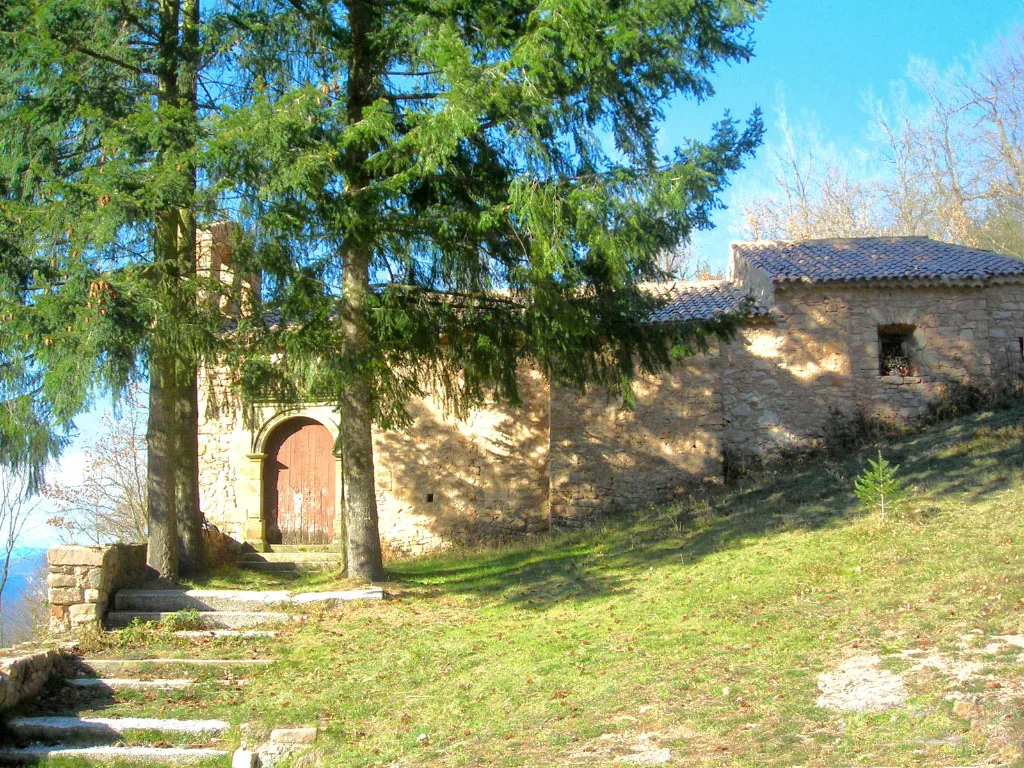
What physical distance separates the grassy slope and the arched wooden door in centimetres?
402

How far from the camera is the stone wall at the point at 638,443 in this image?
13.7 m

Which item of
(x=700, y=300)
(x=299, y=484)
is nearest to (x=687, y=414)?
(x=700, y=300)

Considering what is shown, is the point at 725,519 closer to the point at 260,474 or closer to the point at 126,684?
the point at 126,684

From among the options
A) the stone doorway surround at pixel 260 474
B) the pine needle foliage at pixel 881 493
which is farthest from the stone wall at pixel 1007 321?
the stone doorway surround at pixel 260 474

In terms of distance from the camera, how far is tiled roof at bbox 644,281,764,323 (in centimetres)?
1391

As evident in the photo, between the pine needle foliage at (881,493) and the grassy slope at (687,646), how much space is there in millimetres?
195

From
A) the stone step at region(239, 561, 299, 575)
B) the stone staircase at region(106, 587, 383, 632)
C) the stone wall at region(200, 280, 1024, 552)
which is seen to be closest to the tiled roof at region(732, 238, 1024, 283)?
the stone wall at region(200, 280, 1024, 552)

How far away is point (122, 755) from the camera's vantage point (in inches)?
235

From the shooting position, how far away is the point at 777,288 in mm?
14227

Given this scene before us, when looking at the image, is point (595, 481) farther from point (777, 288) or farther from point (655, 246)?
point (655, 246)

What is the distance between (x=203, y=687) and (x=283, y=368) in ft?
9.77

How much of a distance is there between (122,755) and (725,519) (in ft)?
24.3

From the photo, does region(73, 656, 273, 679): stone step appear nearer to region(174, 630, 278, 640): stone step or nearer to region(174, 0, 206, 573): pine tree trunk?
region(174, 630, 278, 640): stone step

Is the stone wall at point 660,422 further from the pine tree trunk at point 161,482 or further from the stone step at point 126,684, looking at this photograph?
the stone step at point 126,684
